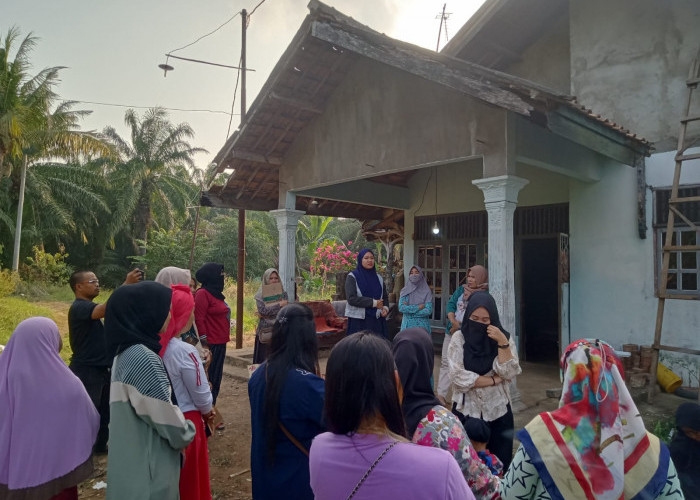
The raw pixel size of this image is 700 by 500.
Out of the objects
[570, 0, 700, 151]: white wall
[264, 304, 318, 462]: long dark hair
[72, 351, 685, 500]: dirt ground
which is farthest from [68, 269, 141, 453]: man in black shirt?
[570, 0, 700, 151]: white wall

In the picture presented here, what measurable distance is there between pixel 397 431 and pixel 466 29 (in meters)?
6.96

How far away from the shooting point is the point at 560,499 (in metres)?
1.50

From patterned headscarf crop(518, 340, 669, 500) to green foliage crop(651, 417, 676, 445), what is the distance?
3.10 m

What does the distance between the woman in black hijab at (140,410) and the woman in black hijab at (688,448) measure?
2332mm

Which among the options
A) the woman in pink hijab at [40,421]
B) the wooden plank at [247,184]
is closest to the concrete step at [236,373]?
the wooden plank at [247,184]

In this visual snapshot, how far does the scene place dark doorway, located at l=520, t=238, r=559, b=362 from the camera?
9.23 metres

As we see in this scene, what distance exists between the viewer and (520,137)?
507 cm

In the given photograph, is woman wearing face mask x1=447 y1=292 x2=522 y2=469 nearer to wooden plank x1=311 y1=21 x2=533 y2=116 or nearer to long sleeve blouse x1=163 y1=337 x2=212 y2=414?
long sleeve blouse x1=163 y1=337 x2=212 y2=414

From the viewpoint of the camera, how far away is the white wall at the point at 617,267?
19.3 feet

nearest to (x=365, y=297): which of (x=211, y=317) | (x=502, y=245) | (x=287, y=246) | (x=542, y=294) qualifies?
(x=502, y=245)

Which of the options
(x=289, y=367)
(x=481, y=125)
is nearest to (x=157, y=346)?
(x=289, y=367)

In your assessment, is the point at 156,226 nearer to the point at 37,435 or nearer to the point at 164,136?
the point at 164,136

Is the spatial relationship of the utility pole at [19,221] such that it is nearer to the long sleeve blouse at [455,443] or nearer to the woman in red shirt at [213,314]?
the woman in red shirt at [213,314]

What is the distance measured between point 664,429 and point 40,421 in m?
4.88
